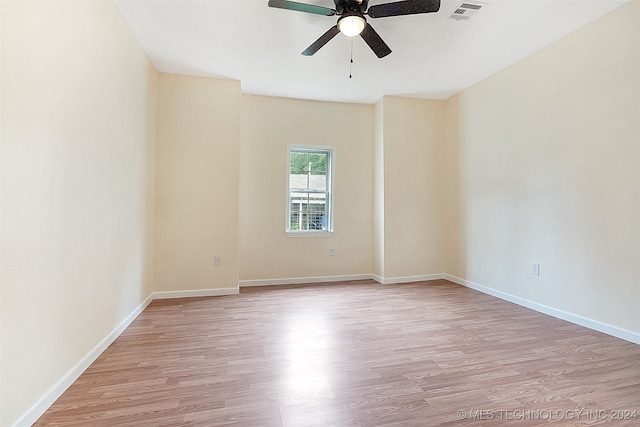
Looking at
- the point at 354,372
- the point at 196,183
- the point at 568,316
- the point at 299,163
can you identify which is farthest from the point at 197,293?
the point at 568,316

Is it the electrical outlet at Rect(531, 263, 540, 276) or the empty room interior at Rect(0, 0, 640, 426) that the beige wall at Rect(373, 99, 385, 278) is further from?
the electrical outlet at Rect(531, 263, 540, 276)

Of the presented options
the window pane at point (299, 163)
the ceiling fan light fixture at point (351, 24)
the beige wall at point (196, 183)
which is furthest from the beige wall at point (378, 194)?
the ceiling fan light fixture at point (351, 24)

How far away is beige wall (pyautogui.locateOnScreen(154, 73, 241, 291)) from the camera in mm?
Answer: 3701

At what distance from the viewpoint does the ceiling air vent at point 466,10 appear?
8.01 feet

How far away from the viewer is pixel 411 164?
15.3 feet

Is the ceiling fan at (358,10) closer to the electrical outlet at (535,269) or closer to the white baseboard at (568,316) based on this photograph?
the electrical outlet at (535,269)

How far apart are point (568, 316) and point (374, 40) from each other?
10.6 ft

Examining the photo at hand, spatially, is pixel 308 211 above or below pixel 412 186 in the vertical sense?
below

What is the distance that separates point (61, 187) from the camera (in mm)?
1720

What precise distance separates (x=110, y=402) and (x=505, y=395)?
225 centimetres

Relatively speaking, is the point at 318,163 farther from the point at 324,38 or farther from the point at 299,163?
the point at 324,38

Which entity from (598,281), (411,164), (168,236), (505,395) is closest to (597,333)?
(598,281)

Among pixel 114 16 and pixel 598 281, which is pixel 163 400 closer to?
pixel 114 16

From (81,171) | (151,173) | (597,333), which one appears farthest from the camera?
(151,173)
